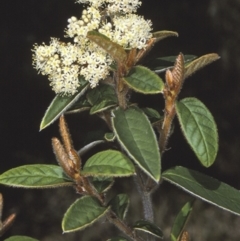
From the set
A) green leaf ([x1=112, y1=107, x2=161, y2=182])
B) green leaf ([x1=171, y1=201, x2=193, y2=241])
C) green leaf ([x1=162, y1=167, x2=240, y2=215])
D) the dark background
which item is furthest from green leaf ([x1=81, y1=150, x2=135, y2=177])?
the dark background

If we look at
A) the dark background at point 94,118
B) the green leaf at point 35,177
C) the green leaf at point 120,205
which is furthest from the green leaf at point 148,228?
the dark background at point 94,118

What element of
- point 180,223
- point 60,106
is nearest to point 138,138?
point 60,106

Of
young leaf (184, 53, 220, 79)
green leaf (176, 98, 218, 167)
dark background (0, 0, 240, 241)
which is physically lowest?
dark background (0, 0, 240, 241)

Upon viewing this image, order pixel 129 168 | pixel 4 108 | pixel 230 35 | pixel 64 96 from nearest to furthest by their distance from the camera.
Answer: pixel 129 168 < pixel 64 96 < pixel 4 108 < pixel 230 35

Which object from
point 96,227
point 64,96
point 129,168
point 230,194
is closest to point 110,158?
point 129,168

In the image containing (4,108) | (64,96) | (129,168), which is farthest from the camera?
(4,108)

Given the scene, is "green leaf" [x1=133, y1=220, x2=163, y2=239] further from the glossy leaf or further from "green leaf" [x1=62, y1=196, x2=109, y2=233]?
the glossy leaf

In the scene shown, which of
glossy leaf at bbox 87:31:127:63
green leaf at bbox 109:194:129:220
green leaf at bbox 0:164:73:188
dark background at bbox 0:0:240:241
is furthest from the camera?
dark background at bbox 0:0:240:241

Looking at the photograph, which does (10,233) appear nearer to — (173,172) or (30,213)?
(30,213)
